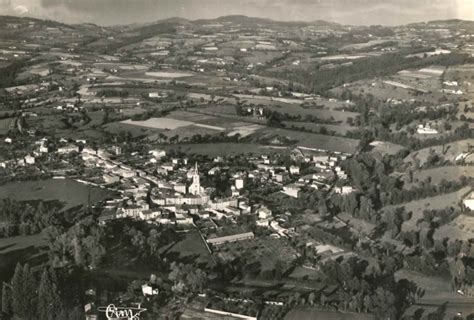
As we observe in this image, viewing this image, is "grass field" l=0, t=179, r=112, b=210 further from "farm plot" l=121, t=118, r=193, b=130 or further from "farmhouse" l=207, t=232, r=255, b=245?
Answer: "farm plot" l=121, t=118, r=193, b=130

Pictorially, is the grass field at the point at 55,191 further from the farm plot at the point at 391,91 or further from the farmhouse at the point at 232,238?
the farm plot at the point at 391,91

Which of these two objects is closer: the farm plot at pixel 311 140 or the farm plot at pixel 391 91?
the farm plot at pixel 311 140

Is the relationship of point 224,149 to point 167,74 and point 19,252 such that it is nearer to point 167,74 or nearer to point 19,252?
point 19,252

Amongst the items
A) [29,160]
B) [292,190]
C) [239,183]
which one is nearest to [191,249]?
[239,183]

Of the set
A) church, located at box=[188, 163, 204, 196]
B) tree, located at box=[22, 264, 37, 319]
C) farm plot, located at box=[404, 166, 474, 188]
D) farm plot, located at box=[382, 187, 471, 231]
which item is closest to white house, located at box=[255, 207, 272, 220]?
church, located at box=[188, 163, 204, 196]

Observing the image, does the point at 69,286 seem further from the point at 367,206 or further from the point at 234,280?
the point at 367,206

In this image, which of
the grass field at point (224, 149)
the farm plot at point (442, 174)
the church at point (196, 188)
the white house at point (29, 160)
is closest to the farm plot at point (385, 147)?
the farm plot at point (442, 174)

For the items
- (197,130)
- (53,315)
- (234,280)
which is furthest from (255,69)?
(53,315)

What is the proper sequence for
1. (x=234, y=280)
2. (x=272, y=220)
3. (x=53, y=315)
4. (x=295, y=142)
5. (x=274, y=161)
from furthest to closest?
(x=295, y=142) → (x=274, y=161) → (x=272, y=220) → (x=234, y=280) → (x=53, y=315)
